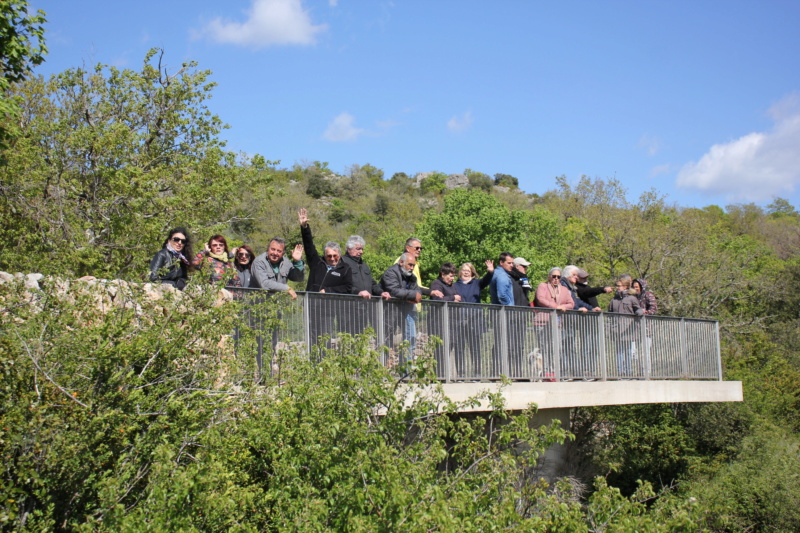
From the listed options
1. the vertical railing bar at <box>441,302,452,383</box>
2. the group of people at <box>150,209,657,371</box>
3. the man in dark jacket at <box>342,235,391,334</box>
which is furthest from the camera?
the vertical railing bar at <box>441,302,452,383</box>

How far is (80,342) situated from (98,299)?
612mm

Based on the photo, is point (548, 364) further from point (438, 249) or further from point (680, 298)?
point (438, 249)

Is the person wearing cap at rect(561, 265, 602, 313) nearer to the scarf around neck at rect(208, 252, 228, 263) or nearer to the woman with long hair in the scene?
the woman with long hair

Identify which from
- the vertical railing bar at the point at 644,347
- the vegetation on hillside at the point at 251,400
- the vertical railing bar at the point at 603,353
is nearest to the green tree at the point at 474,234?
the vegetation on hillside at the point at 251,400

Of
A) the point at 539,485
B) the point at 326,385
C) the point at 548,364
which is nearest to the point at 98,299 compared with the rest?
the point at 326,385

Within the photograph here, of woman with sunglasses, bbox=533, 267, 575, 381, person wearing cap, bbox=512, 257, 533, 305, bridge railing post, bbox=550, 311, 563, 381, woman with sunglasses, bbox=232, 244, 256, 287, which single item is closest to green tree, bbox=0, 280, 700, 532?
woman with sunglasses, bbox=232, 244, 256, 287

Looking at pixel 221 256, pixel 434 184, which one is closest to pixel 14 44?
pixel 221 256

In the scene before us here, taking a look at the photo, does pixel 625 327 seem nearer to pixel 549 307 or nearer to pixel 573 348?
pixel 573 348

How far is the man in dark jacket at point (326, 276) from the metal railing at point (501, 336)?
0.02 meters

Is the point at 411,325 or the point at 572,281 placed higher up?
the point at 572,281

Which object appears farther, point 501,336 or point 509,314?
point 509,314

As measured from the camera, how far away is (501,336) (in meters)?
11.4

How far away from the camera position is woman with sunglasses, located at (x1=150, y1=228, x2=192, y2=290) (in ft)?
26.6

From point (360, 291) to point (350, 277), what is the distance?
204 mm
